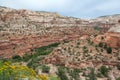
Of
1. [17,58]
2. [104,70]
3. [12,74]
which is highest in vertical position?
[12,74]

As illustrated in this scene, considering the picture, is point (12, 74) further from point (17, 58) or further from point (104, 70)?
point (17, 58)

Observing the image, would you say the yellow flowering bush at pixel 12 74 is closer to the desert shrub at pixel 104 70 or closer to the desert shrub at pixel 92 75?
the desert shrub at pixel 92 75

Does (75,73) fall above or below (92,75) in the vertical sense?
above

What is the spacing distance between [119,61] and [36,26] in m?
70.2

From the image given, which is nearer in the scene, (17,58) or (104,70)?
(104,70)

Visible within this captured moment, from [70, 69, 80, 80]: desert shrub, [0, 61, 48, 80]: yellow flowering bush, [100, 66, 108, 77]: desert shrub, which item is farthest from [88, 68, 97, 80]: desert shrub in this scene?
[0, 61, 48, 80]: yellow flowering bush

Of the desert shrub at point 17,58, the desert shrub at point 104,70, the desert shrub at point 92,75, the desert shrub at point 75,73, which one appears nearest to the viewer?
the desert shrub at point 75,73

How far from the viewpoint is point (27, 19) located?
15775 cm

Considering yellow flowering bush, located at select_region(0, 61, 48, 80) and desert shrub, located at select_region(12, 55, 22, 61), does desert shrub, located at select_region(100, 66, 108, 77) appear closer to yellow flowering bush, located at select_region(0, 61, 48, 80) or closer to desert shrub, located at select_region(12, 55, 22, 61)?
desert shrub, located at select_region(12, 55, 22, 61)

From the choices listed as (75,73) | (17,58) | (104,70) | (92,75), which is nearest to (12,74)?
(75,73)

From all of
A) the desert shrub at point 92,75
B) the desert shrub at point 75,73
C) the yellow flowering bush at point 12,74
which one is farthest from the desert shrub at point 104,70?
the yellow flowering bush at point 12,74

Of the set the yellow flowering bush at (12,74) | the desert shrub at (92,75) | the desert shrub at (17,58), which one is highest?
the yellow flowering bush at (12,74)

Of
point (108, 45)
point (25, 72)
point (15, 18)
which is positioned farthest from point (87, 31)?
point (25, 72)

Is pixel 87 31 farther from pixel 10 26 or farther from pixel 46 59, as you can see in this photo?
pixel 46 59
